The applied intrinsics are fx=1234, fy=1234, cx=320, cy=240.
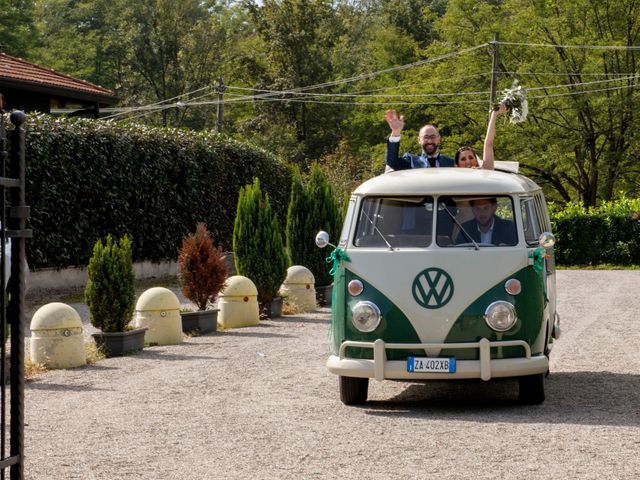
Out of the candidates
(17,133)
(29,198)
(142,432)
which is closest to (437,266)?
(142,432)

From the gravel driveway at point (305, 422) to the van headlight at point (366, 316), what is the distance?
72cm

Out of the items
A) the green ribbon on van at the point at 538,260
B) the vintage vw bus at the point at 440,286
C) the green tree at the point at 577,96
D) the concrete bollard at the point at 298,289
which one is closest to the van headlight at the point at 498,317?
the vintage vw bus at the point at 440,286

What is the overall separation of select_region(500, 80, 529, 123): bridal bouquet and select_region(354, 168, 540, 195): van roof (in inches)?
83.9

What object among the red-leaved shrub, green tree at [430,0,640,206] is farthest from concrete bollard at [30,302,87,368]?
green tree at [430,0,640,206]

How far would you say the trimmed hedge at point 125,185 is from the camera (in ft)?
73.2

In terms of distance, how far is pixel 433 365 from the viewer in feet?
33.7

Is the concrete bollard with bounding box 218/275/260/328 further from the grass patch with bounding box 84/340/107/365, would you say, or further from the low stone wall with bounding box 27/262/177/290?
the low stone wall with bounding box 27/262/177/290

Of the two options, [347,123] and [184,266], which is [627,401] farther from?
[347,123]

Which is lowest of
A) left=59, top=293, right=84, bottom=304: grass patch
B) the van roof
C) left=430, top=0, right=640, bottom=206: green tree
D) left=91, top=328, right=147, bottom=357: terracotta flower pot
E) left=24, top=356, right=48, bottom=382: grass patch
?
left=24, top=356, right=48, bottom=382: grass patch

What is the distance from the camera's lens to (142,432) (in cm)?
930

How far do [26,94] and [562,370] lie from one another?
860 inches

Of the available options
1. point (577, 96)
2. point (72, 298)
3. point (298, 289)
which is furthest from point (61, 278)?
point (577, 96)

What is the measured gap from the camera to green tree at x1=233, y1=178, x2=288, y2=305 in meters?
20.0

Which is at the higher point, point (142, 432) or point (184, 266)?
point (184, 266)
